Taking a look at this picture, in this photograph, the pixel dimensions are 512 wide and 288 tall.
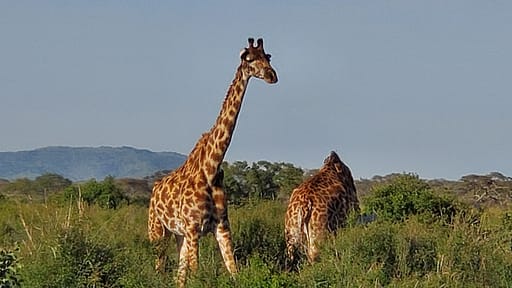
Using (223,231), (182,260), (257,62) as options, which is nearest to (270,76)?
(257,62)

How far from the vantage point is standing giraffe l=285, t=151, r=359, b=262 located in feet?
43.9

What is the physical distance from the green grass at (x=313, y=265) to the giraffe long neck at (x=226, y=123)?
0.99 metres

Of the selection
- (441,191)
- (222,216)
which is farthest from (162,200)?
(441,191)

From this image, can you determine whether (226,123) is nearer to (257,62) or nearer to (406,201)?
(257,62)

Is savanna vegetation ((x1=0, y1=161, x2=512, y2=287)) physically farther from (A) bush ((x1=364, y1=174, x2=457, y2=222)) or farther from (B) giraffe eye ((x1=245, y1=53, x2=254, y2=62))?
(A) bush ((x1=364, y1=174, x2=457, y2=222))

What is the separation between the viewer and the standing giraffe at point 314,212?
43.9 feet

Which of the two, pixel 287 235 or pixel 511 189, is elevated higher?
pixel 511 189

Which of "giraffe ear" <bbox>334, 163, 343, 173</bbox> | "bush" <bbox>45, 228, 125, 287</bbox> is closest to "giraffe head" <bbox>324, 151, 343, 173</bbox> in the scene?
"giraffe ear" <bbox>334, 163, 343, 173</bbox>

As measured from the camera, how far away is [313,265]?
11.1 meters

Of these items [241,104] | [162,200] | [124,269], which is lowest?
[124,269]

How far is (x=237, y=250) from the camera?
1383 cm

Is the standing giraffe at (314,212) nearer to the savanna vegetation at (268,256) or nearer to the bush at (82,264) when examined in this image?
the savanna vegetation at (268,256)

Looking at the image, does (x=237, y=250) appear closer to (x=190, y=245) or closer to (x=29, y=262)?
(x=190, y=245)

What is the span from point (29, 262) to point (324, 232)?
390 centimetres
